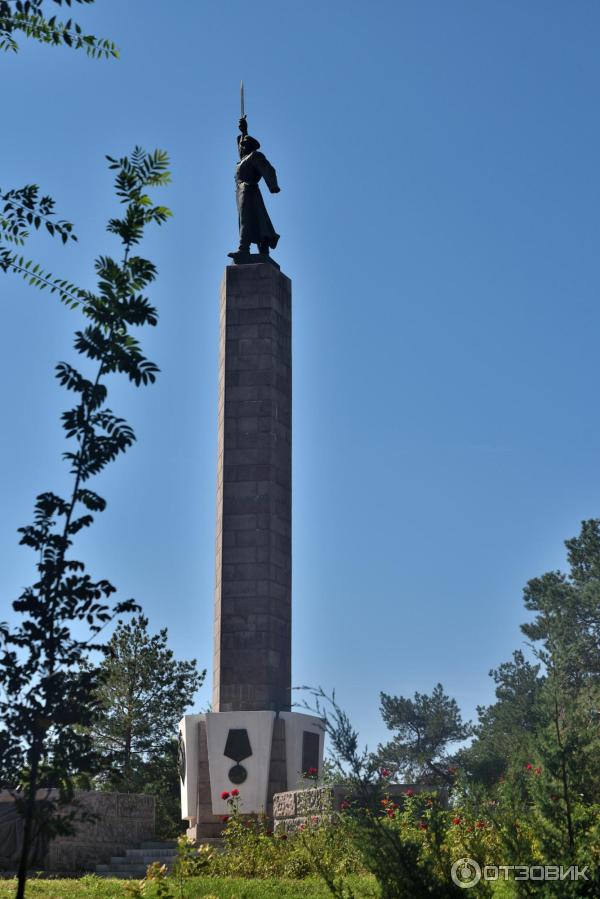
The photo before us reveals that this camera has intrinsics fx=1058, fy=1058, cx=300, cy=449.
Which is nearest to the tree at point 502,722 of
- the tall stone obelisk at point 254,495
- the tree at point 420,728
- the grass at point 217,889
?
the tree at point 420,728

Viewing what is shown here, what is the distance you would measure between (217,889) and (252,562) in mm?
9389

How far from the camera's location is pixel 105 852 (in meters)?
18.3

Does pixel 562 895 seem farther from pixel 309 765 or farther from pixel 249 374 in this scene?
pixel 249 374

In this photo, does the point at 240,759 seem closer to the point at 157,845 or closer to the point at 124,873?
the point at 157,845

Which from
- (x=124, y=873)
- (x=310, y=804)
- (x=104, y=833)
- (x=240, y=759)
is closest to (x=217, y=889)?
(x=310, y=804)

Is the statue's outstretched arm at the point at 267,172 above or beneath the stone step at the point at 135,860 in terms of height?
above

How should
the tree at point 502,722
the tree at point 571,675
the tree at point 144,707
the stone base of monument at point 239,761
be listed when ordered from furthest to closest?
the tree at point 502,722
the tree at point 144,707
the stone base of monument at point 239,761
the tree at point 571,675

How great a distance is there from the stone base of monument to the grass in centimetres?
590

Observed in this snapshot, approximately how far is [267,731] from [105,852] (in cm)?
351

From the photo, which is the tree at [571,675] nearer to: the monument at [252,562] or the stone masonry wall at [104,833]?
the monument at [252,562]

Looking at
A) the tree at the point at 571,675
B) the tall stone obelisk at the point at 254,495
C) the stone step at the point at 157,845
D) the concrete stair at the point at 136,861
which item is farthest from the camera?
the tall stone obelisk at the point at 254,495

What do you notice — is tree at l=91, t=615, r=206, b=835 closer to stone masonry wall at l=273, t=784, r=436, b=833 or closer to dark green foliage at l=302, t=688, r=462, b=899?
stone masonry wall at l=273, t=784, r=436, b=833

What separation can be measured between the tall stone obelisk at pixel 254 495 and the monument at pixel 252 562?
0.07 ft

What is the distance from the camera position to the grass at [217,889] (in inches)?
451
